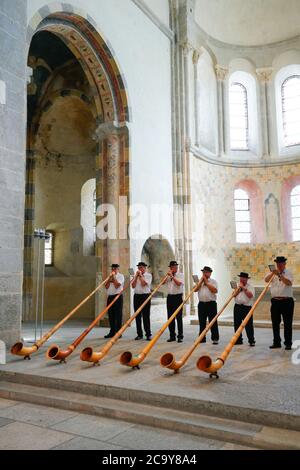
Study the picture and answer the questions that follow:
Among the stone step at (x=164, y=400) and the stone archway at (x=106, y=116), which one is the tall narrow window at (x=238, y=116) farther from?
the stone step at (x=164, y=400)

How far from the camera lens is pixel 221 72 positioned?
17500 mm

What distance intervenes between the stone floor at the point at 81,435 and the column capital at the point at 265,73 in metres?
17.1

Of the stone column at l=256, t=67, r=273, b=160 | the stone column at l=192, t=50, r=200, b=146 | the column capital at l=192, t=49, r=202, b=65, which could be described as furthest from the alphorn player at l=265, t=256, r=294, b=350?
the stone column at l=256, t=67, r=273, b=160

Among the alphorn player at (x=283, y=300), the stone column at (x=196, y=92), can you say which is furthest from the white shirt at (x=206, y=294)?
the stone column at (x=196, y=92)

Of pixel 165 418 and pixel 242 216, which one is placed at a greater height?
pixel 242 216

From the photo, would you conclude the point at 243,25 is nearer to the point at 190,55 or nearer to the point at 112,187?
the point at 190,55

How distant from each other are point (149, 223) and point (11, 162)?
541 cm

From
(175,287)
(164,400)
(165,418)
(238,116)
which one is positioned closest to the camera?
(165,418)

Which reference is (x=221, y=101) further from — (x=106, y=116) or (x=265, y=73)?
(x=106, y=116)

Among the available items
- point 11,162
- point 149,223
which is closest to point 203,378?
point 11,162

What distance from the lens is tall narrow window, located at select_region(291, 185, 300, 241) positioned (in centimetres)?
1684

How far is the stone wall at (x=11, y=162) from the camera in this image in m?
6.82
